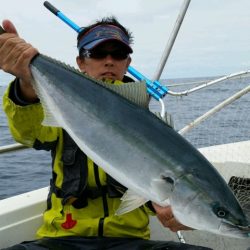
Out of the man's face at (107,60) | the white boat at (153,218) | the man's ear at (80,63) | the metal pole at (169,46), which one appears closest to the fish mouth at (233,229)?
the man's face at (107,60)

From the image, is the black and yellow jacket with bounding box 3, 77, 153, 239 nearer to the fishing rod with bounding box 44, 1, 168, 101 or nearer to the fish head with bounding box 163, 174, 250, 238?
the fish head with bounding box 163, 174, 250, 238

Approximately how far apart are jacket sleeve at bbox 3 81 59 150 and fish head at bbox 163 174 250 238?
42.3 inches

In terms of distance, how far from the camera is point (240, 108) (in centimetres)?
635

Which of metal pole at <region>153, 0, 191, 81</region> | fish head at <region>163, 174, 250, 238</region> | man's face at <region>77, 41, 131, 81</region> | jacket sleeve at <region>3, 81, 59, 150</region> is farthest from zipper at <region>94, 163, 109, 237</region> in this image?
metal pole at <region>153, 0, 191, 81</region>

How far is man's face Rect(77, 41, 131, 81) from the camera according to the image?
334cm

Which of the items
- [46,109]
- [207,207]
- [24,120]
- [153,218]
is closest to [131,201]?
[207,207]

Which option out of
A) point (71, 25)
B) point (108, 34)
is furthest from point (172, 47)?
point (108, 34)

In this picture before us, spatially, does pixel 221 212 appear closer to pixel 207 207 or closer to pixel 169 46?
pixel 207 207

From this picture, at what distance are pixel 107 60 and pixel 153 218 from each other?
1.69 m

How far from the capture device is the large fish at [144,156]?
206 cm

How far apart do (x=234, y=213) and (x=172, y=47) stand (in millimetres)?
3118

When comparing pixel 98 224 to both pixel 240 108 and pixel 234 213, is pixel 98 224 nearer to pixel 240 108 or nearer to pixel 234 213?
pixel 234 213

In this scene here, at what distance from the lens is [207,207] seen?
2051 millimetres

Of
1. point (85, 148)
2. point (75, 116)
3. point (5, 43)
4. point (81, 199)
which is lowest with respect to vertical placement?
point (81, 199)
